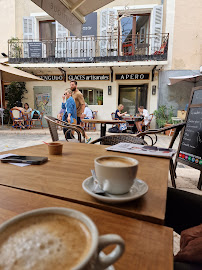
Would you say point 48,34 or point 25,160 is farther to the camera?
point 48,34

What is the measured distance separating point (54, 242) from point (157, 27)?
Answer: 10.2m

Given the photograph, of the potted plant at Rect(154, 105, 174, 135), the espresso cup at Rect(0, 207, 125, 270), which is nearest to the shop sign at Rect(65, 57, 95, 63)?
the potted plant at Rect(154, 105, 174, 135)

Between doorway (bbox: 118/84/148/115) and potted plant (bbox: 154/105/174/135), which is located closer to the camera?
potted plant (bbox: 154/105/174/135)

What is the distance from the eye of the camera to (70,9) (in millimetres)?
2723

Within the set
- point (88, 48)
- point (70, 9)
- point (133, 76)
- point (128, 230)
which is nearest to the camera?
point (128, 230)

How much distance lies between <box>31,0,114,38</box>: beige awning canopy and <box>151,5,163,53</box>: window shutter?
6.41m

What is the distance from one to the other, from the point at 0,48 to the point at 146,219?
12.6 metres

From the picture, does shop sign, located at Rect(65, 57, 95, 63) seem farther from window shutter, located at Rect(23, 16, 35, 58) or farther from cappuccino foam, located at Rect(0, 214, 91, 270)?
cappuccino foam, located at Rect(0, 214, 91, 270)

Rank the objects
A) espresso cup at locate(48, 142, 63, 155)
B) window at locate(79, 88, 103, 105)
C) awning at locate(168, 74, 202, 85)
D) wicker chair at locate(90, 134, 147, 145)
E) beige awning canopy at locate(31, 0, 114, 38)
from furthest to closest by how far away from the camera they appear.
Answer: window at locate(79, 88, 103, 105) < awning at locate(168, 74, 202, 85) < beige awning canopy at locate(31, 0, 114, 38) < wicker chair at locate(90, 134, 147, 145) < espresso cup at locate(48, 142, 63, 155)

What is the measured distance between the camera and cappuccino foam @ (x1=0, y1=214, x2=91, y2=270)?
0.73 ft

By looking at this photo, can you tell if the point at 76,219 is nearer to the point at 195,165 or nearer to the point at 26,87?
the point at 195,165

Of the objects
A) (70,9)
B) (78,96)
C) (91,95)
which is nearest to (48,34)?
(91,95)

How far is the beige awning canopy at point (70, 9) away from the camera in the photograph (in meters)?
2.37

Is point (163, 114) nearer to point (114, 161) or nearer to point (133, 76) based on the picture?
point (133, 76)
